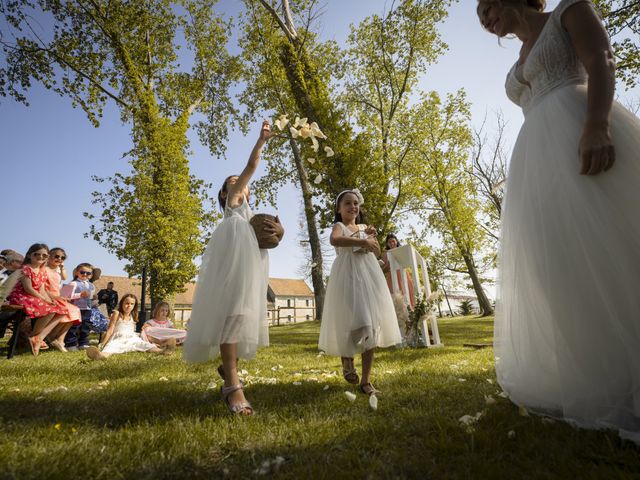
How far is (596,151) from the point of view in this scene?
204 centimetres

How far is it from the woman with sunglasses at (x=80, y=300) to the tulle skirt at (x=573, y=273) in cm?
998

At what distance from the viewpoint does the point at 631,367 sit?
1.92m

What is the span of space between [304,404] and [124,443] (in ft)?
4.69

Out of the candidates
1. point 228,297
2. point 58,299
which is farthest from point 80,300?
point 228,297

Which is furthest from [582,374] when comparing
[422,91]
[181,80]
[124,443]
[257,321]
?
[181,80]

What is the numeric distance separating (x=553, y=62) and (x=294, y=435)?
3056mm

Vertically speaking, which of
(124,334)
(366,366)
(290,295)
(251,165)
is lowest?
(366,366)

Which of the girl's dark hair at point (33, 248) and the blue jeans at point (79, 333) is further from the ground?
the girl's dark hair at point (33, 248)

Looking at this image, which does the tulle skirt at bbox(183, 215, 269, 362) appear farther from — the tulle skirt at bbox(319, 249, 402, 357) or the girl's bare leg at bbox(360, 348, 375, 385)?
the girl's bare leg at bbox(360, 348, 375, 385)

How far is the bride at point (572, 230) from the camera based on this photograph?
199 centimetres

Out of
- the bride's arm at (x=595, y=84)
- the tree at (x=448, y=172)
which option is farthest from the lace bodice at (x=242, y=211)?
the tree at (x=448, y=172)

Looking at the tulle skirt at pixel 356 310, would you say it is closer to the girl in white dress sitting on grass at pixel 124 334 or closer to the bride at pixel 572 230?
the bride at pixel 572 230

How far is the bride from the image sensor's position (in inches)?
78.2

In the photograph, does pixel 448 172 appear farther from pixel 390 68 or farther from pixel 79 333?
pixel 79 333
